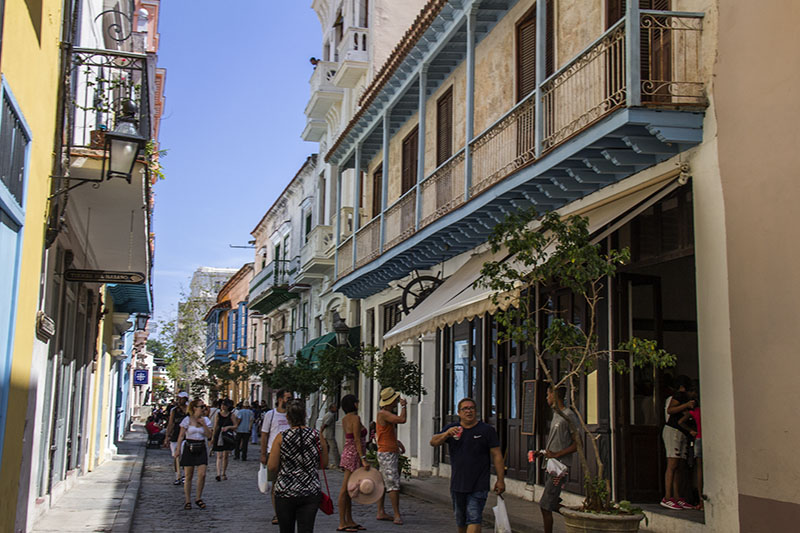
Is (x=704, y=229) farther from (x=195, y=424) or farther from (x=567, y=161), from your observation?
(x=195, y=424)

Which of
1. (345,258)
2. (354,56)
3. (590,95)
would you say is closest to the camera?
(590,95)

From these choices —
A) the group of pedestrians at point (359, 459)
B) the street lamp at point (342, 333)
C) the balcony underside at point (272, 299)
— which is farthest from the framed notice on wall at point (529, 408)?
the balcony underside at point (272, 299)

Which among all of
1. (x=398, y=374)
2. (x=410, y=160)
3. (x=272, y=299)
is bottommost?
(x=398, y=374)

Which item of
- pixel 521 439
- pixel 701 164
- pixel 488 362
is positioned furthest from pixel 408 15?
pixel 701 164

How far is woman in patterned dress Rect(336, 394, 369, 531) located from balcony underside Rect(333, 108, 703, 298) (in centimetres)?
329

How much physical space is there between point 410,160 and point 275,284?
14541mm

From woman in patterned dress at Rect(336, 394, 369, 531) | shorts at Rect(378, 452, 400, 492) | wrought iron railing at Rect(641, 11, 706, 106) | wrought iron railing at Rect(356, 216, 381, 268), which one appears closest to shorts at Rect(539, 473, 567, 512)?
woman in patterned dress at Rect(336, 394, 369, 531)

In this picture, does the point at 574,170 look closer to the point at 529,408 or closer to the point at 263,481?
the point at 529,408

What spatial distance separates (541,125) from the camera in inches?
424

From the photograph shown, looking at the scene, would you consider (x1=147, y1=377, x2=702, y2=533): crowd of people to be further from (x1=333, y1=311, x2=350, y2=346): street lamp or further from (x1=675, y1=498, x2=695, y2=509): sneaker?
(x1=333, y1=311, x2=350, y2=346): street lamp

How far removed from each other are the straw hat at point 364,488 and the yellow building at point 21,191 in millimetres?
3371

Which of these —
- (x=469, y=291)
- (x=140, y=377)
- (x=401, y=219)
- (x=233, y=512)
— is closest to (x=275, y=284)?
(x=140, y=377)

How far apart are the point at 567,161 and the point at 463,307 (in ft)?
7.09

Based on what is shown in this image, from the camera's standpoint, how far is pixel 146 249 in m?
12.1
